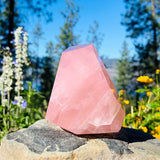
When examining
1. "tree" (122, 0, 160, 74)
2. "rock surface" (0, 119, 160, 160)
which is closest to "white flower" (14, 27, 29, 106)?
"rock surface" (0, 119, 160, 160)

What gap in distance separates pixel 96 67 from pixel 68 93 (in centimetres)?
35

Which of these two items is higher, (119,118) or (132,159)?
(119,118)

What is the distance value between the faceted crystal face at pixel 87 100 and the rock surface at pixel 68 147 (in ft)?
0.33

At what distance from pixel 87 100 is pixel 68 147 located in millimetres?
428

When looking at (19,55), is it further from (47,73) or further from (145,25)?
(47,73)

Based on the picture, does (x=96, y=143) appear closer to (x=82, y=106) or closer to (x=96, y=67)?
(x=82, y=106)

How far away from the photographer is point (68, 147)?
1.60m

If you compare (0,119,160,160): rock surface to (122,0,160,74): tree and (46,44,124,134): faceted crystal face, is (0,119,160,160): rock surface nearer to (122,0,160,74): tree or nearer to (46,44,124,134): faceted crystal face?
(46,44,124,134): faceted crystal face

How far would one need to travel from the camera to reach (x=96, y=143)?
170 cm

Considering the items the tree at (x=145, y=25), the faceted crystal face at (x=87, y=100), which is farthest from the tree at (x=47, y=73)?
the faceted crystal face at (x=87, y=100)

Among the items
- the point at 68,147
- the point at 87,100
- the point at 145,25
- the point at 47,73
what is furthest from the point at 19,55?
the point at 47,73

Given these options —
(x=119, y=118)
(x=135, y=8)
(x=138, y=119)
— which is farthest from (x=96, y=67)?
(x=135, y=8)

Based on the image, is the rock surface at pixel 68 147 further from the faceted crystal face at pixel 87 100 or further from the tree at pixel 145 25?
the tree at pixel 145 25

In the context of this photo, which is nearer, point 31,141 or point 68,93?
point 31,141
